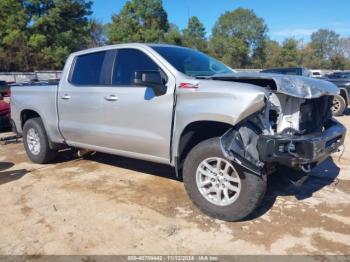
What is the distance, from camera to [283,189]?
4.74 metres

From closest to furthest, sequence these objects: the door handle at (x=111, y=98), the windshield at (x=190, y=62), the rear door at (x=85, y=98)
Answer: the windshield at (x=190, y=62), the door handle at (x=111, y=98), the rear door at (x=85, y=98)

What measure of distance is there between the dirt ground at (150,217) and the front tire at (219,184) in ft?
0.52

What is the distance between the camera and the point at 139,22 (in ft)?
175

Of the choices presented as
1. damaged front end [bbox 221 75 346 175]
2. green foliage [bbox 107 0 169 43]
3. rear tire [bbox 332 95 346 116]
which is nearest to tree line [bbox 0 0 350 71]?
green foliage [bbox 107 0 169 43]

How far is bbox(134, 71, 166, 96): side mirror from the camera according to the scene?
3906 mm

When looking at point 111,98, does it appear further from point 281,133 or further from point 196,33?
point 196,33

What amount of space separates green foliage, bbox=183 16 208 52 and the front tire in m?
58.7

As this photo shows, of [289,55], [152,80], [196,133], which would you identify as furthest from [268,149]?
[289,55]

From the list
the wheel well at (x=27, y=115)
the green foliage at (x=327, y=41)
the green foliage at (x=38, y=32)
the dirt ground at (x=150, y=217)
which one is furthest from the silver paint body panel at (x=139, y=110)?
Result: the green foliage at (x=327, y=41)

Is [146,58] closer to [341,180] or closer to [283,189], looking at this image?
[283,189]

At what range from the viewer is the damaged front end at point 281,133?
3420 millimetres

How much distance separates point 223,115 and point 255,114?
12.3 inches

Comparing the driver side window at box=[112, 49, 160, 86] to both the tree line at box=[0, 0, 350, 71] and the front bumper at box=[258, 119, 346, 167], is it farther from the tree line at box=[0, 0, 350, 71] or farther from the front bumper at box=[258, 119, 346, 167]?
the tree line at box=[0, 0, 350, 71]

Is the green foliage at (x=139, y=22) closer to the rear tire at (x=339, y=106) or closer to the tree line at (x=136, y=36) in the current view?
the tree line at (x=136, y=36)
